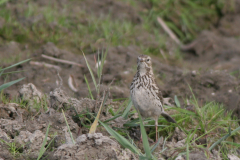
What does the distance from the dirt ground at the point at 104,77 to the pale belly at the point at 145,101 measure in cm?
58

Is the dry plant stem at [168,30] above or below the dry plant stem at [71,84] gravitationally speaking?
above

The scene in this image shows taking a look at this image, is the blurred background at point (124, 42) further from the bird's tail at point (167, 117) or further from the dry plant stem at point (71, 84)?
the bird's tail at point (167, 117)

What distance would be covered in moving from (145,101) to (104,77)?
6.62 feet

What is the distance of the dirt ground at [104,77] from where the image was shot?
432 centimetres

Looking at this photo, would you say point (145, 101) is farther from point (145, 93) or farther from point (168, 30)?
point (168, 30)

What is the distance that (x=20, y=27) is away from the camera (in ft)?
25.8

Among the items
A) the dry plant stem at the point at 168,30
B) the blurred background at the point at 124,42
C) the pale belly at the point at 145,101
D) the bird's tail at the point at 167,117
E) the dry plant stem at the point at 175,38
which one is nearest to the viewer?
the pale belly at the point at 145,101

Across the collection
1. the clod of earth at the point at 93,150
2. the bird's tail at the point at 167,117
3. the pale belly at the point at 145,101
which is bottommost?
the bird's tail at the point at 167,117

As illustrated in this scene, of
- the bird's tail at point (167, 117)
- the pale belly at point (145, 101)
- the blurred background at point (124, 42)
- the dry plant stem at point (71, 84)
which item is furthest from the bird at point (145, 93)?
the dry plant stem at point (71, 84)

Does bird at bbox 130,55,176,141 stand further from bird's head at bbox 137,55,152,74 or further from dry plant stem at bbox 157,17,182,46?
dry plant stem at bbox 157,17,182,46

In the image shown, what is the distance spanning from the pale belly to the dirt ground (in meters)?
0.58

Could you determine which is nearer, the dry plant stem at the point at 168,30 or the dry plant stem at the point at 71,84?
the dry plant stem at the point at 71,84

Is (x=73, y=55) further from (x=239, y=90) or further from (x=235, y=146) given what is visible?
(x=235, y=146)

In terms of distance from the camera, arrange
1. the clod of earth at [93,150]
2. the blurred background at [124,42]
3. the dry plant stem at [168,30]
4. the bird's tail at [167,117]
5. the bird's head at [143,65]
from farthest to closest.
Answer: the dry plant stem at [168,30], the blurred background at [124,42], the bird's tail at [167,117], the bird's head at [143,65], the clod of earth at [93,150]
